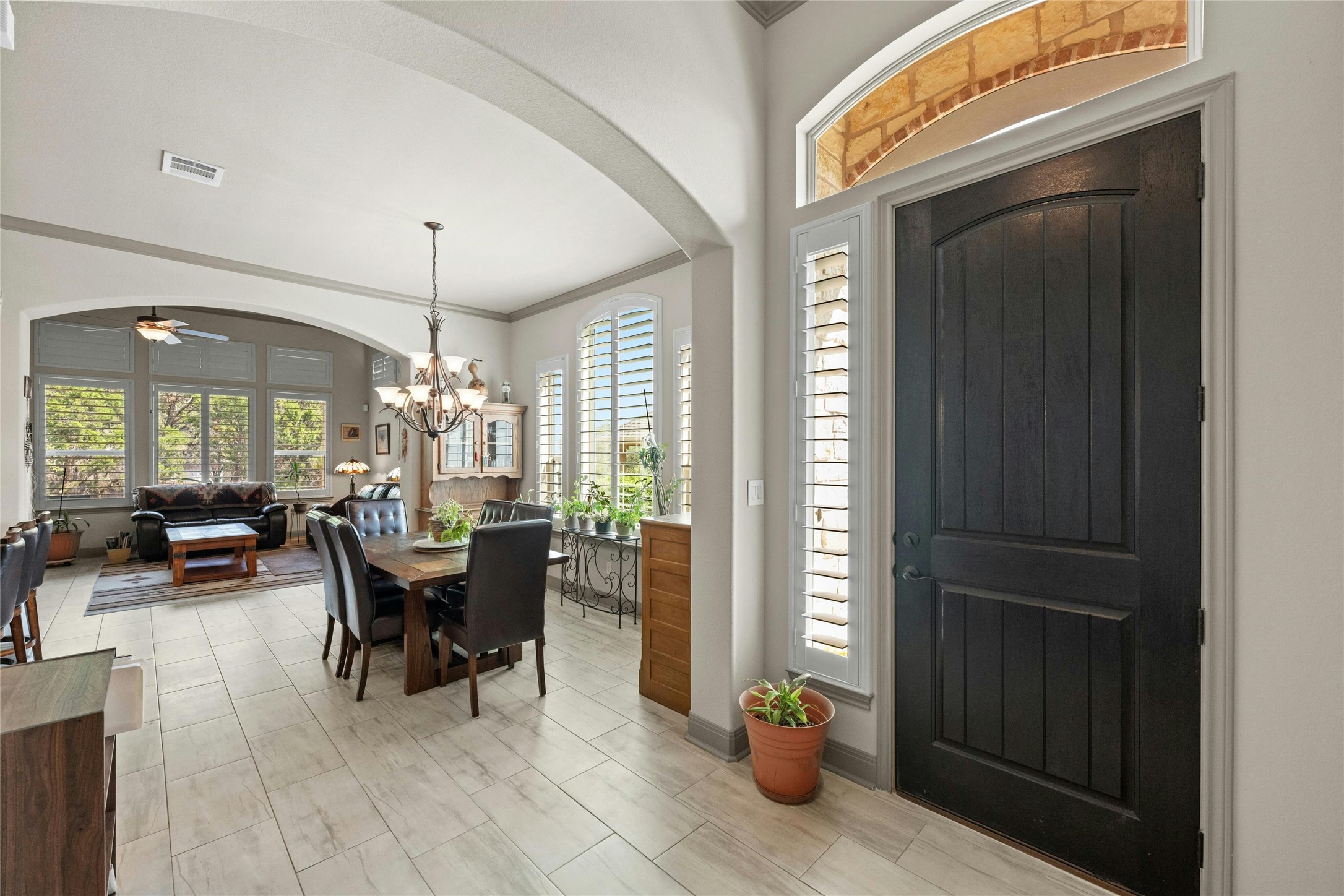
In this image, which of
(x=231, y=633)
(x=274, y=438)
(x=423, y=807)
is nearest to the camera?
(x=423, y=807)

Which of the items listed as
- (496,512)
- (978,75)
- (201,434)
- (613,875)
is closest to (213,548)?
(201,434)

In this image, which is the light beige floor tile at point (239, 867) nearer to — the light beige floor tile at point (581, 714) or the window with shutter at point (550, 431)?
the light beige floor tile at point (581, 714)

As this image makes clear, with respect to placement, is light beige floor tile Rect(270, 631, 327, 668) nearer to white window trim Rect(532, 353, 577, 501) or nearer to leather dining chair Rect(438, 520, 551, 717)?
leather dining chair Rect(438, 520, 551, 717)

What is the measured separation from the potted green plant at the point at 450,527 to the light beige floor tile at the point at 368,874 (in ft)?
6.83

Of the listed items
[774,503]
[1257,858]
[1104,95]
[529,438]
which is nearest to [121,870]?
[774,503]

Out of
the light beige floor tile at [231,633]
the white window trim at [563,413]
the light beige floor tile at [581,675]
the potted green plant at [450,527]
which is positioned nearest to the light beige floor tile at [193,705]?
the light beige floor tile at [231,633]

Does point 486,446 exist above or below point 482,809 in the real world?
above

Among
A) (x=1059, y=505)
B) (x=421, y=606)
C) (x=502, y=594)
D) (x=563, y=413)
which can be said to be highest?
(x=563, y=413)

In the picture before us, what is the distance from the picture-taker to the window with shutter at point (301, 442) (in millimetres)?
8938

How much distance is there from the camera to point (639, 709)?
122 inches

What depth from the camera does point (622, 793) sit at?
2.30m

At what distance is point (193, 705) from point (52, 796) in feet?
8.42

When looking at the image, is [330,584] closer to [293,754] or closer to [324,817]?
[293,754]

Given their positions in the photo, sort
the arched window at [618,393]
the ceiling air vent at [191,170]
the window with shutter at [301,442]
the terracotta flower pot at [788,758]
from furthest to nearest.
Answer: the window with shutter at [301,442] → the arched window at [618,393] → the ceiling air vent at [191,170] → the terracotta flower pot at [788,758]
